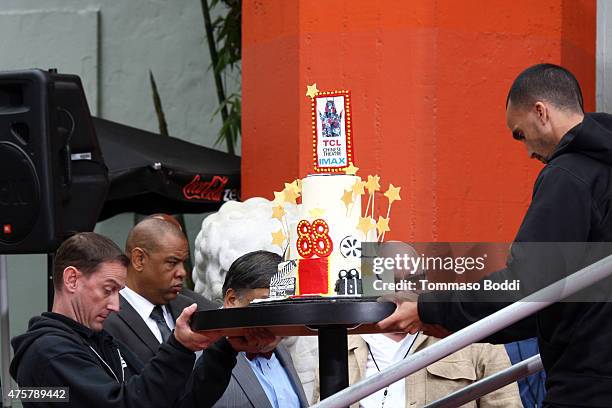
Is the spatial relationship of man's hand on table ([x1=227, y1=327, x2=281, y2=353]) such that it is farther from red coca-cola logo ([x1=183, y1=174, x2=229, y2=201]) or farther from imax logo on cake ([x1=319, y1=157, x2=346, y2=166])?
red coca-cola logo ([x1=183, y1=174, x2=229, y2=201])

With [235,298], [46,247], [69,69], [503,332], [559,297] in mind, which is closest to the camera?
[559,297]

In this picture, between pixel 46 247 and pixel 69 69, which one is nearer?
pixel 46 247

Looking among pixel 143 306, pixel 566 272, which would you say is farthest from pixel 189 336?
pixel 143 306

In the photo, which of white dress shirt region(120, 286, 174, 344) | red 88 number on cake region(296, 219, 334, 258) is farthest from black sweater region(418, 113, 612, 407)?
white dress shirt region(120, 286, 174, 344)

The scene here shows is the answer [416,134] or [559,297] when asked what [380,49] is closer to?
[416,134]

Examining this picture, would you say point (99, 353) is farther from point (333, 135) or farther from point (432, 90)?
point (432, 90)

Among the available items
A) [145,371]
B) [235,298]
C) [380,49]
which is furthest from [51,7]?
[145,371]

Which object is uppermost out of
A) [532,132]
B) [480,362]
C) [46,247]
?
[532,132]

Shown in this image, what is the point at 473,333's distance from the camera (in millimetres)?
3365

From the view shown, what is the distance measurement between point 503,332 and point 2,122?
8.97 feet

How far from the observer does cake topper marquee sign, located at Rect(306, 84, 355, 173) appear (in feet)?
12.7

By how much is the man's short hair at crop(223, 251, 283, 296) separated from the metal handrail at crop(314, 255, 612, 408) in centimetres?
131

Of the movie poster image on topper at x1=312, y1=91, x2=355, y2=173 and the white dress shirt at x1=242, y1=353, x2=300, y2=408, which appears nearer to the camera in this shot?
the movie poster image on topper at x1=312, y1=91, x2=355, y2=173

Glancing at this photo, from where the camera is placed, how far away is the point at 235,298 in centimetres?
477
